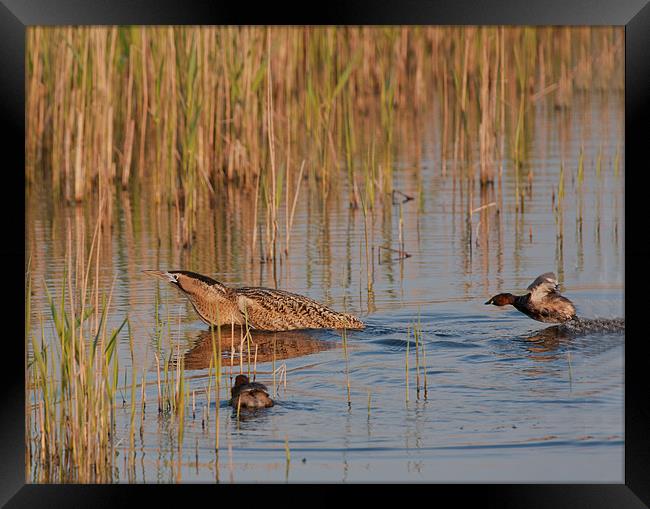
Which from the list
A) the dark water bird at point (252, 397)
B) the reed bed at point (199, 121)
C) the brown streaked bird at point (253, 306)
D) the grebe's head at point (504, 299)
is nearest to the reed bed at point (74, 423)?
the dark water bird at point (252, 397)

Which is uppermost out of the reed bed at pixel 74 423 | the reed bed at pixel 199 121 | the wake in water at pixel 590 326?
the reed bed at pixel 199 121

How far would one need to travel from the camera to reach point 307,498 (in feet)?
17.1

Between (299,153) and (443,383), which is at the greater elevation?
(299,153)

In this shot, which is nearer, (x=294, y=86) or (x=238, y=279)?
(x=238, y=279)

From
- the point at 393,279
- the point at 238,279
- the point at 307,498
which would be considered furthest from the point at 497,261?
the point at 307,498

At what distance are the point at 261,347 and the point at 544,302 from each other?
1759 millimetres

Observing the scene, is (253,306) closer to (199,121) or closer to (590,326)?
(590,326)

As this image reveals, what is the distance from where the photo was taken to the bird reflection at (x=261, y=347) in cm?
767

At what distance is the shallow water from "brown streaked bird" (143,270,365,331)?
0.41ft

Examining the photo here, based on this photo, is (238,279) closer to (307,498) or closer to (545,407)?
(545,407)

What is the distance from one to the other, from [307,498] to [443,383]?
6.16ft

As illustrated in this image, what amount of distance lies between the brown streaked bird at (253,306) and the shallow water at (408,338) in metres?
0.13

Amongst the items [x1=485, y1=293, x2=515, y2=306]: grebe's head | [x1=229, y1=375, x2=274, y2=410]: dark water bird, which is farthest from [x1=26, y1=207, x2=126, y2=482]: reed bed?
[x1=485, y1=293, x2=515, y2=306]: grebe's head
